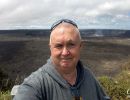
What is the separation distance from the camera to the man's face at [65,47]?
2.44 metres

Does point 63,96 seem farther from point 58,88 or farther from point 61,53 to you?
point 61,53

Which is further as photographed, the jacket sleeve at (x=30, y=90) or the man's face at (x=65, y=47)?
the man's face at (x=65, y=47)

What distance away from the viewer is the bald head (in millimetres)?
2438

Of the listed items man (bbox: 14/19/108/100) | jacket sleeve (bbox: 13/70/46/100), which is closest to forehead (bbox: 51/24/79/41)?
man (bbox: 14/19/108/100)

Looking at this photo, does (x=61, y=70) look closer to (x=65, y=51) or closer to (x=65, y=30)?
(x=65, y=51)

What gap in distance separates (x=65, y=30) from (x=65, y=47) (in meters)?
0.12

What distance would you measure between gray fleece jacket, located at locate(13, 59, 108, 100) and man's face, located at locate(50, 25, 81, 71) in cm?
7

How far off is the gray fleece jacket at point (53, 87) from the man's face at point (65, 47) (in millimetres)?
70

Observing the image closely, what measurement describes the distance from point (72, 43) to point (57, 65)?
0.64 feet

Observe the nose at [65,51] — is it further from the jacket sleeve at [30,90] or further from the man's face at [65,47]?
the jacket sleeve at [30,90]

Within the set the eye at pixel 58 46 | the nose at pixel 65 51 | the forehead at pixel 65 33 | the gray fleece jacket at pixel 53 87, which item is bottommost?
the gray fleece jacket at pixel 53 87

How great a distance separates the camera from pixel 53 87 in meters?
2.43

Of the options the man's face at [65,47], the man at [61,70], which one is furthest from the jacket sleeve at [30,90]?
the man's face at [65,47]

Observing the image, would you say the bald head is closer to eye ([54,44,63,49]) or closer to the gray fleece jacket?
eye ([54,44,63,49])
